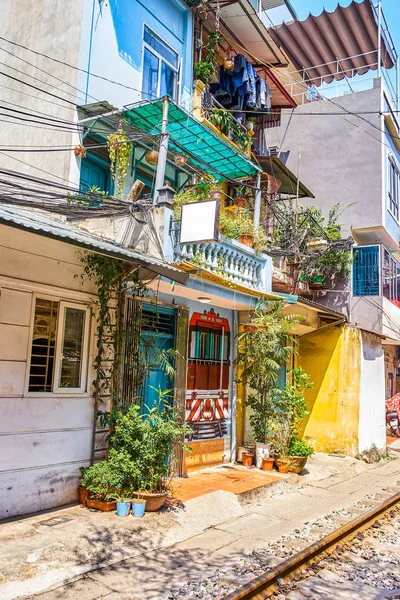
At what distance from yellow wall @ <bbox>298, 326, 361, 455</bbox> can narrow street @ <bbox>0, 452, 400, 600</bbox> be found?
4792mm

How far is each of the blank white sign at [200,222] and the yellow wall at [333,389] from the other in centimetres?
762

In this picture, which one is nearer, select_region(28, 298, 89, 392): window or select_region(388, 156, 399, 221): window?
select_region(28, 298, 89, 392): window

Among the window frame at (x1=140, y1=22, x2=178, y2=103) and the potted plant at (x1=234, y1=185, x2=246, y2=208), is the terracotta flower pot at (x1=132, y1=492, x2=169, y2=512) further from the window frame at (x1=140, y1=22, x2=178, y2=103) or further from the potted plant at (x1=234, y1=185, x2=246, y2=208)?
the window frame at (x1=140, y1=22, x2=178, y2=103)

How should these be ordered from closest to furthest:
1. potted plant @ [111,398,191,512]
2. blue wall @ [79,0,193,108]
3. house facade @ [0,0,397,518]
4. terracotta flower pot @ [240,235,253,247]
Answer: house facade @ [0,0,397,518], potted plant @ [111,398,191,512], blue wall @ [79,0,193,108], terracotta flower pot @ [240,235,253,247]

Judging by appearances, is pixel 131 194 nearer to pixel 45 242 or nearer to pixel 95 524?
pixel 45 242

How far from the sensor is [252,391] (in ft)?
38.2

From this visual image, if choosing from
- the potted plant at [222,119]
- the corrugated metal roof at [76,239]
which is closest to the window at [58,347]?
the corrugated metal roof at [76,239]

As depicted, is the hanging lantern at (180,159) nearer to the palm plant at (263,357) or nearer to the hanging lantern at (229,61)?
the palm plant at (263,357)

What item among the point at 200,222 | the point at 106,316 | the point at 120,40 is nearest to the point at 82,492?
the point at 106,316

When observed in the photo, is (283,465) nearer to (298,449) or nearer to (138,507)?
(298,449)

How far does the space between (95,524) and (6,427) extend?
1671mm

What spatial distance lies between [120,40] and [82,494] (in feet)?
27.0

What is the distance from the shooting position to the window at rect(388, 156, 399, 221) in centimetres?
1680

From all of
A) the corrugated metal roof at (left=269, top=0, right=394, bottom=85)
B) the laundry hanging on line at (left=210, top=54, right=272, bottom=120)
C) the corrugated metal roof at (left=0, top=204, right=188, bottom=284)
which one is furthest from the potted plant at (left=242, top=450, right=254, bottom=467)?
the corrugated metal roof at (left=269, top=0, right=394, bottom=85)
